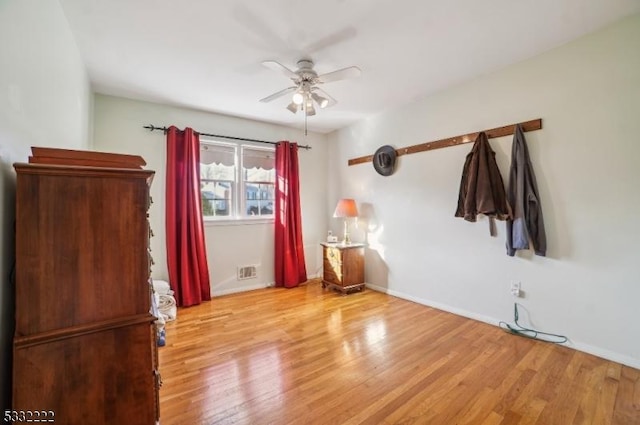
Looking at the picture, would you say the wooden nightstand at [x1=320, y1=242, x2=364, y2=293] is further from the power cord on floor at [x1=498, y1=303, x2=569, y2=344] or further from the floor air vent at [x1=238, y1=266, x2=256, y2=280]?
the power cord on floor at [x1=498, y1=303, x2=569, y2=344]

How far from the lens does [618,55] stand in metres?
2.16

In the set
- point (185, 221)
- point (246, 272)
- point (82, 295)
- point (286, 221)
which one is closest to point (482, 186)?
point (286, 221)

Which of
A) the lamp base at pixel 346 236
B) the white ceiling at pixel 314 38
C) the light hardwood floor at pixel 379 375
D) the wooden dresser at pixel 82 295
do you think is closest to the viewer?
the wooden dresser at pixel 82 295

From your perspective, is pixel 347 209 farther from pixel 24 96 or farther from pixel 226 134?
pixel 24 96

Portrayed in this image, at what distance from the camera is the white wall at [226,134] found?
3336mm

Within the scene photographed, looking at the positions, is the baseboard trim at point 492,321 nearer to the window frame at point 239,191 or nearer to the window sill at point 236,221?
the window sill at point 236,221

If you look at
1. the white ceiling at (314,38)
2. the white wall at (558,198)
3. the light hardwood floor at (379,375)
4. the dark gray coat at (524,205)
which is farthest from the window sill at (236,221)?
the dark gray coat at (524,205)

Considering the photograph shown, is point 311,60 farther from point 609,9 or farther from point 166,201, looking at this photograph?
point 166,201

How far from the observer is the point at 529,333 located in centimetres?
261

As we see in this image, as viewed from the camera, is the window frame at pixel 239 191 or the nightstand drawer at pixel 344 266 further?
the window frame at pixel 239 191

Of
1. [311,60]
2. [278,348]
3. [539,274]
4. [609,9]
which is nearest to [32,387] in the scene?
[278,348]

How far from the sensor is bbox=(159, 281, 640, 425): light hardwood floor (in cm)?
163

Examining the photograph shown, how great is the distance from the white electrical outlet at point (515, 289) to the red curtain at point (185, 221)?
3509 mm

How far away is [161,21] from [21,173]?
5.18ft
